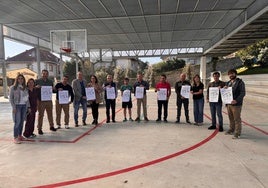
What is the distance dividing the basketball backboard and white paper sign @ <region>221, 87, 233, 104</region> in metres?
12.9

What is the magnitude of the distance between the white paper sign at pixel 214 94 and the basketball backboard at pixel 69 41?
1232cm

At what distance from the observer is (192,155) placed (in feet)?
16.8

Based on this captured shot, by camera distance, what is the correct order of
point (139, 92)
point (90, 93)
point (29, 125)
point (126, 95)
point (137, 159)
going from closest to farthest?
point (137, 159)
point (29, 125)
point (90, 93)
point (139, 92)
point (126, 95)

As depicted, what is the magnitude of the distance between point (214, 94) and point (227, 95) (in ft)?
2.22

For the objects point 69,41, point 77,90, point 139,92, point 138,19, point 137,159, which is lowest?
point 137,159

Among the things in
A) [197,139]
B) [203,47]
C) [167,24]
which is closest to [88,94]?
[197,139]

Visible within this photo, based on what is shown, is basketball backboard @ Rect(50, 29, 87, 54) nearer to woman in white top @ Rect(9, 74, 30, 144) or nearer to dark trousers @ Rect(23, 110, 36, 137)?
dark trousers @ Rect(23, 110, 36, 137)

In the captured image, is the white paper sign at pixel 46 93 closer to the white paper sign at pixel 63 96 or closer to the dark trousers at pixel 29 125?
the white paper sign at pixel 63 96

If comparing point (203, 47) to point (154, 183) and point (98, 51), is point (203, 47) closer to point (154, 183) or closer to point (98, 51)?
point (98, 51)

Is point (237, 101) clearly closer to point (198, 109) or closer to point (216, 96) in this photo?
point (216, 96)

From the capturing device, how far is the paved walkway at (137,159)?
3.93 m

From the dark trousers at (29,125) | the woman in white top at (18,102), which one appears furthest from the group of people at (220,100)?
the woman in white top at (18,102)

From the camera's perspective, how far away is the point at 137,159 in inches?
193

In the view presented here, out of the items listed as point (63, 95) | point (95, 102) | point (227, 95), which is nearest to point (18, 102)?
point (63, 95)
